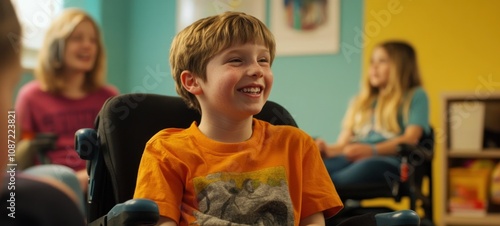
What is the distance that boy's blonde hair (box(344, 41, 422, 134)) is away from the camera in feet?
9.72

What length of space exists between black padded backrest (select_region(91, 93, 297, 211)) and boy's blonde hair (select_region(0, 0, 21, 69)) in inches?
39.8

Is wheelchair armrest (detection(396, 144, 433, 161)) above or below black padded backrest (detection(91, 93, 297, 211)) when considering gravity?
below

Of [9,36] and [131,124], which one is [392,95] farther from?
[9,36]

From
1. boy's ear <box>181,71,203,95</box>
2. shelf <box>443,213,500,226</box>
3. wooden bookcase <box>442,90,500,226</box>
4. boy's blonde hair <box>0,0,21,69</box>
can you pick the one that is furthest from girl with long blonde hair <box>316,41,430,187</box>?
boy's blonde hair <box>0,0,21,69</box>

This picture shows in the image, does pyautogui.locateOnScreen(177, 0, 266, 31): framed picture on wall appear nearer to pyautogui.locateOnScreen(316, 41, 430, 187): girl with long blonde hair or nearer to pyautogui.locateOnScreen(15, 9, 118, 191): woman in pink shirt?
pyautogui.locateOnScreen(316, 41, 430, 187): girl with long blonde hair

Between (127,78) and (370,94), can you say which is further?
(127,78)

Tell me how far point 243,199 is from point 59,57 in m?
1.75

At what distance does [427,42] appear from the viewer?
4105mm

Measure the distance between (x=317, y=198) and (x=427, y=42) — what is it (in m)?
3.06

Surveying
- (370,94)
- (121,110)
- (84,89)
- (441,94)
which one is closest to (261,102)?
(121,110)

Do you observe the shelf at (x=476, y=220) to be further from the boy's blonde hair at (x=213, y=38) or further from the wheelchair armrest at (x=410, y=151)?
the boy's blonde hair at (x=213, y=38)

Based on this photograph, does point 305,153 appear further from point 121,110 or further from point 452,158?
point 452,158

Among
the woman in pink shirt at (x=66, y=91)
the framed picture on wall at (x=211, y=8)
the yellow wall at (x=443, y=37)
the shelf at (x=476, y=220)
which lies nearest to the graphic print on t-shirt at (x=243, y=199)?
the woman in pink shirt at (x=66, y=91)

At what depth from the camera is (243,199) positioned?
3.79ft
